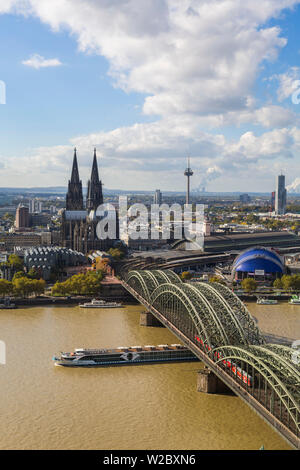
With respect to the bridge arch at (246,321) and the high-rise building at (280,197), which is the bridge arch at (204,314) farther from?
the high-rise building at (280,197)

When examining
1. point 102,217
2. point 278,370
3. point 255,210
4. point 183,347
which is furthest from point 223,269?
point 255,210

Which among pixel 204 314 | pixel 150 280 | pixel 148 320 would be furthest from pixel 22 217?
pixel 204 314

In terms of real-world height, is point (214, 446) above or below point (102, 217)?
below

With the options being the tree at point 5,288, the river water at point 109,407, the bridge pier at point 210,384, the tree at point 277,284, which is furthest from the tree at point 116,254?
the bridge pier at point 210,384

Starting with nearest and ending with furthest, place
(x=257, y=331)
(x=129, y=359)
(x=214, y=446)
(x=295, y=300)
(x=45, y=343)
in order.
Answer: (x=214, y=446) < (x=257, y=331) < (x=129, y=359) < (x=45, y=343) < (x=295, y=300)

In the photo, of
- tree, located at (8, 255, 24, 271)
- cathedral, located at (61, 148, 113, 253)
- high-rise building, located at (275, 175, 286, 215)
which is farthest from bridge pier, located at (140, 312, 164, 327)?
high-rise building, located at (275, 175, 286, 215)

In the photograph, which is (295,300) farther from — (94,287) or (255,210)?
(255,210)

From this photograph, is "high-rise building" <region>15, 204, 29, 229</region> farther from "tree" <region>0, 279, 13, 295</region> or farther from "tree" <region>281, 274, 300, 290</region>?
"tree" <region>281, 274, 300, 290</region>
